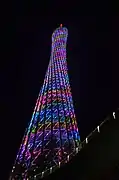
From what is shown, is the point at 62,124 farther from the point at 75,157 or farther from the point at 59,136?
the point at 75,157

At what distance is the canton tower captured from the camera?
29594 millimetres

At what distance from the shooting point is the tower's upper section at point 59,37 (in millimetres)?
42375

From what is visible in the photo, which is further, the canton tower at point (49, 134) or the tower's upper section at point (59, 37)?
the tower's upper section at point (59, 37)

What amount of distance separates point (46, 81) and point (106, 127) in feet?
77.9

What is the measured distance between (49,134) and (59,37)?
55.0 feet

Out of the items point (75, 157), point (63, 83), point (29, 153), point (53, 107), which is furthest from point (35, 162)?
point (75, 157)

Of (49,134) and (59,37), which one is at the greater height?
(59,37)

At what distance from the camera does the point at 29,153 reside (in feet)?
99.7

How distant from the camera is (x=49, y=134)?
30875mm

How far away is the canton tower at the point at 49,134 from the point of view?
29.6m

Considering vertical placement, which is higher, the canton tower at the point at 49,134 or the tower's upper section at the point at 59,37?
the tower's upper section at the point at 59,37

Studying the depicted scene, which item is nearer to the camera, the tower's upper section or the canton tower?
the canton tower

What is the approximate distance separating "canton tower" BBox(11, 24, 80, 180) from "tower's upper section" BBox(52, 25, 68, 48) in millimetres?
6887

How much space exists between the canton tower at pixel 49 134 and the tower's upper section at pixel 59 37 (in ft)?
22.6
